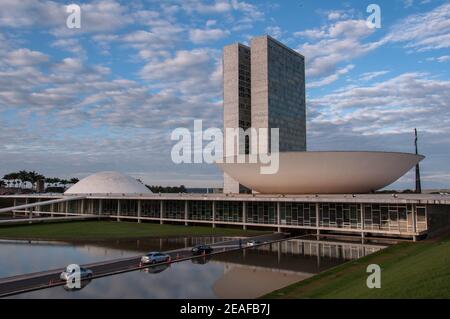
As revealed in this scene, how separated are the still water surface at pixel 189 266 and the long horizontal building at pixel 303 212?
573cm

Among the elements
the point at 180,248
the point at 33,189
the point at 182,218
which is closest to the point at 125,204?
the point at 182,218

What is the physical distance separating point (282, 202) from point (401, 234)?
14214 mm

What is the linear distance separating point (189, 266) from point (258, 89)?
66.6 m

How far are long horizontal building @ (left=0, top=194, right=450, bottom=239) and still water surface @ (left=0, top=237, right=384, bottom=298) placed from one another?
573cm

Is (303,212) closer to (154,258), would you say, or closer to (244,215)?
(244,215)

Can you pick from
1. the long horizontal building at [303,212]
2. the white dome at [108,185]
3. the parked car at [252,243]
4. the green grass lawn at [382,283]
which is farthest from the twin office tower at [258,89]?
the green grass lawn at [382,283]

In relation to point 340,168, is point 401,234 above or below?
below

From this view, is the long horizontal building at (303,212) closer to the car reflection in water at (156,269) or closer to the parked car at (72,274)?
the car reflection in water at (156,269)

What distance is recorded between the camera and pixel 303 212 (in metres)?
46.7

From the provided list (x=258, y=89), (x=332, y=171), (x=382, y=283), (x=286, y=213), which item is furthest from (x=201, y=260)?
(x=258, y=89)
